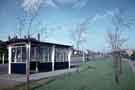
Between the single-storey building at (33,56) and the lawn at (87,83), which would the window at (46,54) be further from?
the lawn at (87,83)

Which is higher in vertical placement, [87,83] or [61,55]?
[61,55]

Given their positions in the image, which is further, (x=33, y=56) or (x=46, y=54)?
(x=46, y=54)

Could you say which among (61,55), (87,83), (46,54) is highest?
(46,54)

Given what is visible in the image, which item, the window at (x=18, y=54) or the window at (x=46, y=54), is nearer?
the window at (x=18, y=54)

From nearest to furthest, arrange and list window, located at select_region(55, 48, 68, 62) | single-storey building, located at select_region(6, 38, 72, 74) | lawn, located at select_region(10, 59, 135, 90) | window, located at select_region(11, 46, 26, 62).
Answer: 1. lawn, located at select_region(10, 59, 135, 90)
2. single-storey building, located at select_region(6, 38, 72, 74)
3. window, located at select_region(11, 46, 26, 62)
4. window, located at select_region(55, 48, 68, 62)

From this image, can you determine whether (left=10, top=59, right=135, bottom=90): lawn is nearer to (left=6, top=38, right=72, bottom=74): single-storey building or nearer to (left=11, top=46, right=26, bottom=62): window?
(left=6, top=38, right=72, bottom=74): single-storey building

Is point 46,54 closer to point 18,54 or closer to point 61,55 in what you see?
Result: point 18,54

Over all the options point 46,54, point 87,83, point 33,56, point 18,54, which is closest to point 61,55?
point 46,54

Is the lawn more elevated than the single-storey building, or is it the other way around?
the single-storey building

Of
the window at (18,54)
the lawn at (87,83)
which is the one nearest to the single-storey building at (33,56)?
the window at (18,54)

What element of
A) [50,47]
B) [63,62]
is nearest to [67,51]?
[63,62]

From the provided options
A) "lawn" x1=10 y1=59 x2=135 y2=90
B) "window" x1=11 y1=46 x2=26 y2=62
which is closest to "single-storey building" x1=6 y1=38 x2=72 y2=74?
"window" x1=11 y1=46 x2=26 y2=62

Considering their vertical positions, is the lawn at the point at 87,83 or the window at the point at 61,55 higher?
the window at the point at 61,55

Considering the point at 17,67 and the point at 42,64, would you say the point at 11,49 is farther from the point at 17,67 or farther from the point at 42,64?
the point at 42,64
